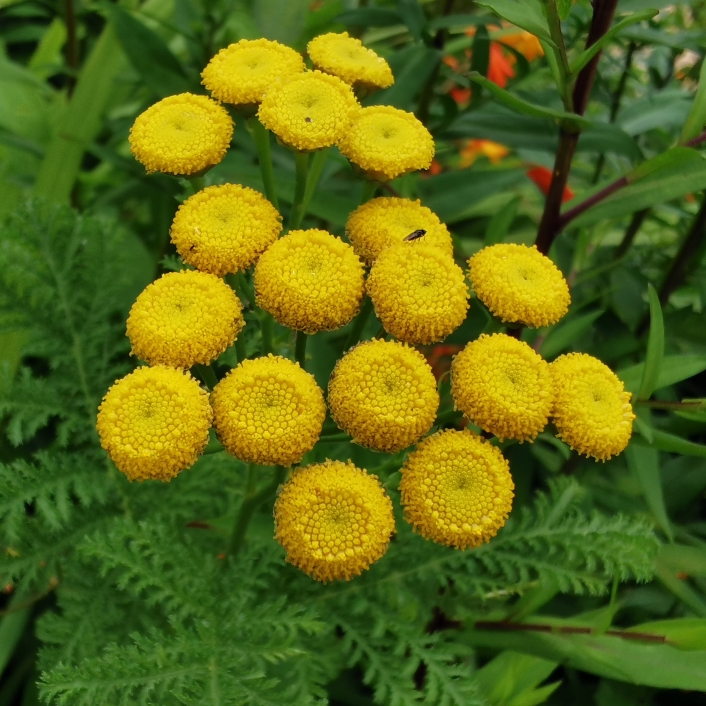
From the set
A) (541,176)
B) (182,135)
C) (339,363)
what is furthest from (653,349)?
(541,176)

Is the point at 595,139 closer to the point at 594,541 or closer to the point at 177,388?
the point at 594,541

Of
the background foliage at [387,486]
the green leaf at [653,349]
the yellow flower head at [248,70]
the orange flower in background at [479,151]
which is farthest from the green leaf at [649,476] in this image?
the orange flower in background at [479,151]

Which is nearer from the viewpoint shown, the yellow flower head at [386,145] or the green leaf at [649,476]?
the yellow flower head at [386,145]

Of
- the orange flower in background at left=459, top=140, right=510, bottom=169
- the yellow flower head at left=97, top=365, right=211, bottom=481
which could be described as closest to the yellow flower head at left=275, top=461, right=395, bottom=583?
the yellow flower head at left=97, top=365, right=211, bottom=481

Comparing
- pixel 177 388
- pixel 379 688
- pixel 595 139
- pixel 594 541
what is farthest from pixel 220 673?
pixel 595 139

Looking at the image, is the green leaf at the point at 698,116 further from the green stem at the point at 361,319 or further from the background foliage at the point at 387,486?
the green stem at the point at 361,319

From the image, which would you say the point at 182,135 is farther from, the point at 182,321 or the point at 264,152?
the point at 182,321
